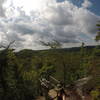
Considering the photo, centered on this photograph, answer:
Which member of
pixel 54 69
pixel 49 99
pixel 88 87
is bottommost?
pixel 49 99

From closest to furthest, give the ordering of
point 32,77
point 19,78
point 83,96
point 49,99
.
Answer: point 83,96 → point 49,99 → point 19,78 → point 32,77

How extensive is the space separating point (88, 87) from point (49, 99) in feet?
23.4

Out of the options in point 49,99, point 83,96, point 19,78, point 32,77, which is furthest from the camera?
point 32,77

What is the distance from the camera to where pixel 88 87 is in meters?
29.5

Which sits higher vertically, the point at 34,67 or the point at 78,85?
the point at 34,67

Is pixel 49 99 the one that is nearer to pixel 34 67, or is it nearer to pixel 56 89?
pixel 56 89

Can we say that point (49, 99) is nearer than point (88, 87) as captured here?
No

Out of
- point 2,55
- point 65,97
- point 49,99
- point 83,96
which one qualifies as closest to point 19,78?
point 49,99

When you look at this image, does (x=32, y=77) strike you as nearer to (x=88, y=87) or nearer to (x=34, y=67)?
(x=34, y=67)

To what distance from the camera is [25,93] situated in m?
43.2

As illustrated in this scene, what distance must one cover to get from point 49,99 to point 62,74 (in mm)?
21283

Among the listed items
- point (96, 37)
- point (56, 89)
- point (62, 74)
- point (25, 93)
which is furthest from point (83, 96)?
point (62, 74)

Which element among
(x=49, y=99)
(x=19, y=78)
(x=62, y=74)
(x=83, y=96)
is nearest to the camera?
(x=83, y=96)

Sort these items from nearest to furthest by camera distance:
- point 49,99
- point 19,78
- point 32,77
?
Answer: point 49,99 < point 19,78 < point 32,77
